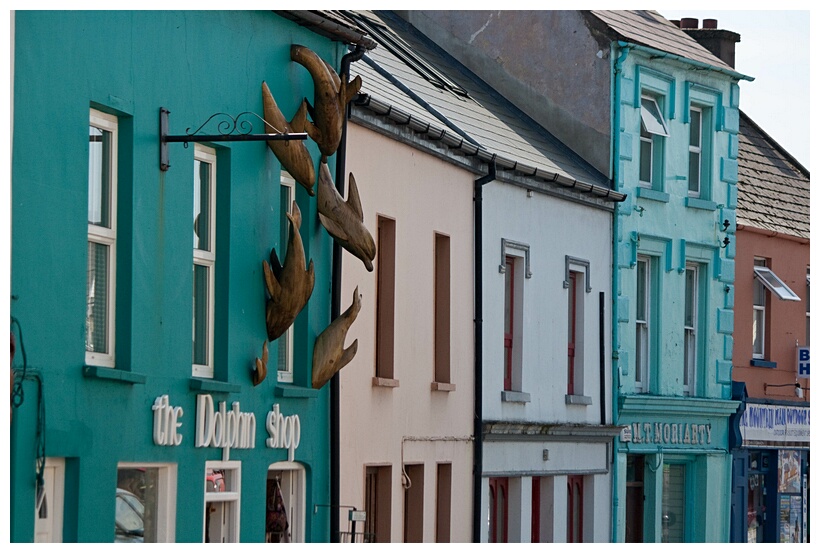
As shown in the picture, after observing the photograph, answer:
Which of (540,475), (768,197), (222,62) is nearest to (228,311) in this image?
(222,62)

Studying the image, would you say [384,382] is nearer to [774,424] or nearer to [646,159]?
[646,159]

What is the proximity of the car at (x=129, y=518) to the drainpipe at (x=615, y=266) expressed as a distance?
12.0 metres

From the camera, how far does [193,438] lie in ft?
49.1

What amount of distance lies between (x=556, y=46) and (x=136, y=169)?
14.4 metres

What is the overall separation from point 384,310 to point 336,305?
175 cm

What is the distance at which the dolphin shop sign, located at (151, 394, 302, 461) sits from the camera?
14.4 m

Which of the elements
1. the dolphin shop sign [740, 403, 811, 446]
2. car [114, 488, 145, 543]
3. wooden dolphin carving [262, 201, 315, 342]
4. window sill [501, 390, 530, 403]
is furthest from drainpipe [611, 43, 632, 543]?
car [114, 488, 145, 543]

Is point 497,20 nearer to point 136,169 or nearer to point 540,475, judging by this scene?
point 540,475

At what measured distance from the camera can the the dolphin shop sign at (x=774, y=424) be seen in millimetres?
28719

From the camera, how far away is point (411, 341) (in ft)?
65.7

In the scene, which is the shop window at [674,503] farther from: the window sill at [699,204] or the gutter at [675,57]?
the gutter at [675,57]

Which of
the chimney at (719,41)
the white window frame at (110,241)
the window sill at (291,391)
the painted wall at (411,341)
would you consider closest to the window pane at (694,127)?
the chimney at (719,41)

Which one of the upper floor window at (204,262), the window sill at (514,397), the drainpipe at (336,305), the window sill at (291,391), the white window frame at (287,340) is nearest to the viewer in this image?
the upper floor window at (204,262)

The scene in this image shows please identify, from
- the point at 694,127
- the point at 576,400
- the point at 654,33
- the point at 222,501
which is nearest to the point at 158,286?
the point at 222,501
